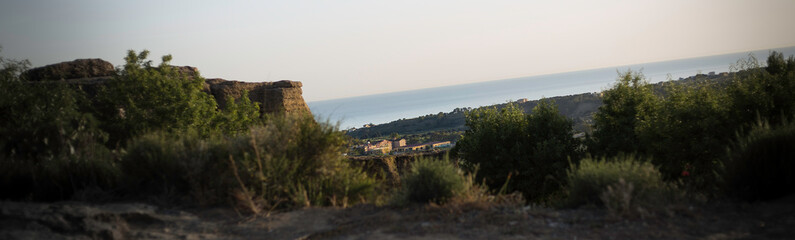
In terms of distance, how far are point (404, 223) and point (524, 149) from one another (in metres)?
16.9

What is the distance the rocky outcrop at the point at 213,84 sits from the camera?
18.7 metres

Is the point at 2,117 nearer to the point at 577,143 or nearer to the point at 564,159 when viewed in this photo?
the point at 564,159

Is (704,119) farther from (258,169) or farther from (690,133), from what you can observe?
(258,169)

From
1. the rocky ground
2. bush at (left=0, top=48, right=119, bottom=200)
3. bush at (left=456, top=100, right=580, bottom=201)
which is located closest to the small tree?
bush at (left=456, top=100, right=580, bottom=201)

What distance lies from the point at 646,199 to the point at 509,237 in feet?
7.84

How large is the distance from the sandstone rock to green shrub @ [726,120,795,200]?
66.7 feet

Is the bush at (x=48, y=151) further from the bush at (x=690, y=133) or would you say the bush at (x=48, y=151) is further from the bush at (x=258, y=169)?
the bush at (x=690, y=133)

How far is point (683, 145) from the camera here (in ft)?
55.5

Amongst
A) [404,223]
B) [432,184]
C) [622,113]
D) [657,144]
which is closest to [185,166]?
[404,223]

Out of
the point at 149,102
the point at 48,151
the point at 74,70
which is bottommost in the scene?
the point at 48,151

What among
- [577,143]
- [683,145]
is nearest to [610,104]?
[577,143]

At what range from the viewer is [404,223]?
7086mm

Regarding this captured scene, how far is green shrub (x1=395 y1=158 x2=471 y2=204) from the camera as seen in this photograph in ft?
26.1

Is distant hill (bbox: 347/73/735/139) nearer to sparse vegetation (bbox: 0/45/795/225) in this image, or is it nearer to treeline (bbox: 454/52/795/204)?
treeline (bbox: 454/52/795/204)
